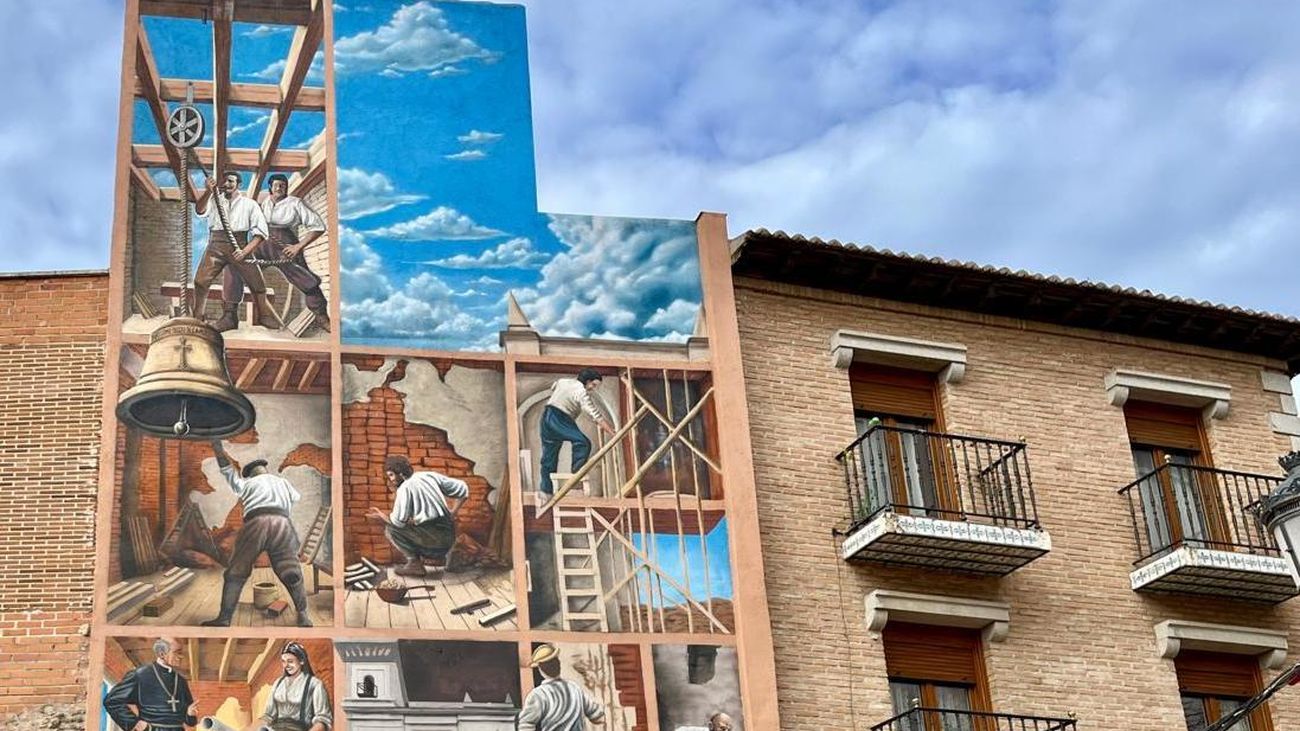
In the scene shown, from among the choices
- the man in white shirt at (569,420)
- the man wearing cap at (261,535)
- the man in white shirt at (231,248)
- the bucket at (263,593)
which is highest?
the man in white shirt at (231,248)

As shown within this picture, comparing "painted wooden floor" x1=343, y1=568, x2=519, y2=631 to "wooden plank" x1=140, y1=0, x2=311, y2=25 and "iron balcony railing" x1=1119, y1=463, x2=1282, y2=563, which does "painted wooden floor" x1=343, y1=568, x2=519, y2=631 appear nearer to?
"wooden plank" x1=140, y1=0, x2=311, y2=25

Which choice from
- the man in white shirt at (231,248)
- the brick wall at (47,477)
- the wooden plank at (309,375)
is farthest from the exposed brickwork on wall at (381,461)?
the brick wall at (47,477)

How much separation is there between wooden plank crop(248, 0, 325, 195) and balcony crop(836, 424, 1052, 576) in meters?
6.13

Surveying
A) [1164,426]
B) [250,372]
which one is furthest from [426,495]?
[1164,426]

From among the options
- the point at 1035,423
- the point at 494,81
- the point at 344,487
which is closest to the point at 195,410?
the point at 344,487

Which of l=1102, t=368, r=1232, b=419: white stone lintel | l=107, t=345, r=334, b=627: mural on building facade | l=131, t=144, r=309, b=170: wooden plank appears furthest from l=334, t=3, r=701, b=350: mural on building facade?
l=1102, t=368, r=1232, b=419: white stone lintel

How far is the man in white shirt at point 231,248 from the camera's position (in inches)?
664

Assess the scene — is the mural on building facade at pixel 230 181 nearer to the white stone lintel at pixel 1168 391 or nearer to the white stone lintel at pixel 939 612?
the white stone lintel at pixel 939 612

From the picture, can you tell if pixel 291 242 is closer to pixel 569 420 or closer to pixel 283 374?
pixel 283 374

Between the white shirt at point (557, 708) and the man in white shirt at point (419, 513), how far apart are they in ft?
4.82

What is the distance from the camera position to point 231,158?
1750 centimetres

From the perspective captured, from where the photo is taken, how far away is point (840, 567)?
17.4 meters

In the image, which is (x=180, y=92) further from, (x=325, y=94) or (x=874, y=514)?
(x=874, y=514)

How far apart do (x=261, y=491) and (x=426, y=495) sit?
4.73 feet
